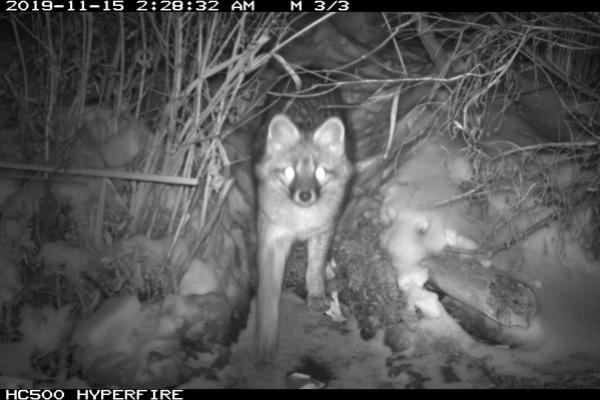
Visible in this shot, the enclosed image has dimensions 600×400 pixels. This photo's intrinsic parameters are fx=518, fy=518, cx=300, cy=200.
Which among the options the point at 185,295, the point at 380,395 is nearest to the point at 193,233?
the point at 185,295

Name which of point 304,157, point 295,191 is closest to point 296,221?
point 295,191

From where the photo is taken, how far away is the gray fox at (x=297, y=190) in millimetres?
4867

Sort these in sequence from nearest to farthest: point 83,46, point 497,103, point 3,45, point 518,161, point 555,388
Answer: point 555,388 < point 83,46 < point 518,161 < point 3,45 < point 497,103

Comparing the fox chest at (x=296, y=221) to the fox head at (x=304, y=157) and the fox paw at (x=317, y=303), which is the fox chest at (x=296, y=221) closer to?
the fox head at (x=304, y=157)

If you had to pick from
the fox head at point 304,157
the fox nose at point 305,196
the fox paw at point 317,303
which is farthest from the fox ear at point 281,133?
the fox paw at point 317,303

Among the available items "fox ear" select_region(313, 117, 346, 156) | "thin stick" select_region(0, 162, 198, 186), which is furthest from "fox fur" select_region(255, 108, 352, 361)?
"thin stick" select_region(0, 162, 198, 186)

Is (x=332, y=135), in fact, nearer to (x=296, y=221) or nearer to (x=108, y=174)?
(x=296, y=221)

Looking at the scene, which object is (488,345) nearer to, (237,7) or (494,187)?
(494,187)

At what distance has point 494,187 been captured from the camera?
4602mm

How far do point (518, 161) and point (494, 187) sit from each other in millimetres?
299

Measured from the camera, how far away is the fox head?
481 centimetres

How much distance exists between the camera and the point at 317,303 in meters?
4.96

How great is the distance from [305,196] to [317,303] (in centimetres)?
108

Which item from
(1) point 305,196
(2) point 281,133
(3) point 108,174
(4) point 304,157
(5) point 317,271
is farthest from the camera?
(5) point 317,271
